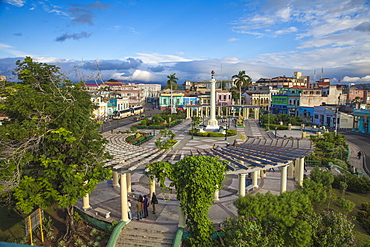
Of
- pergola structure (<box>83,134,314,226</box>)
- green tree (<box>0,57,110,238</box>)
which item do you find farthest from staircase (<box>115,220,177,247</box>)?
green tree (<box>0,57,110,238</box>)

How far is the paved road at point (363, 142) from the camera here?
99.6ft

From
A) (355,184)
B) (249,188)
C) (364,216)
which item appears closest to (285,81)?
(355,184)

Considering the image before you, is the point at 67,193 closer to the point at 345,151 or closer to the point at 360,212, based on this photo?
the point at 360,212

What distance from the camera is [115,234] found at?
1295 cm

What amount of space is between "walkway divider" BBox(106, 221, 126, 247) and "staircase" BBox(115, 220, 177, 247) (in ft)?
0.59

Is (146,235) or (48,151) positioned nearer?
(48,151)

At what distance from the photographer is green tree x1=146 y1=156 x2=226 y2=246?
39.2ft

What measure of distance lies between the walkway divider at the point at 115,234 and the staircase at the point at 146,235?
0.18 metres

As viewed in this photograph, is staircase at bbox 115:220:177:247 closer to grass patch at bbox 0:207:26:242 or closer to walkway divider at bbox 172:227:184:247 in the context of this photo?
walkway divider at bbox 172:227:184:247

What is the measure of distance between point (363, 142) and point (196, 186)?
40.1 m

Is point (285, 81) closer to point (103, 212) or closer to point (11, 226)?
point (103, 212)

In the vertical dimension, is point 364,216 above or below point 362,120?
below

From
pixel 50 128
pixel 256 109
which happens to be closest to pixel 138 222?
pixel 50 128

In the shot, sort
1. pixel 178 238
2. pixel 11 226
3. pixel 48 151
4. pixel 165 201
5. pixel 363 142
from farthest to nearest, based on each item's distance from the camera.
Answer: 1. pixel 363 142
2. pixel 165 201
3. pixel 11 226
4. pixel 48 151
5. pixel 178 238
